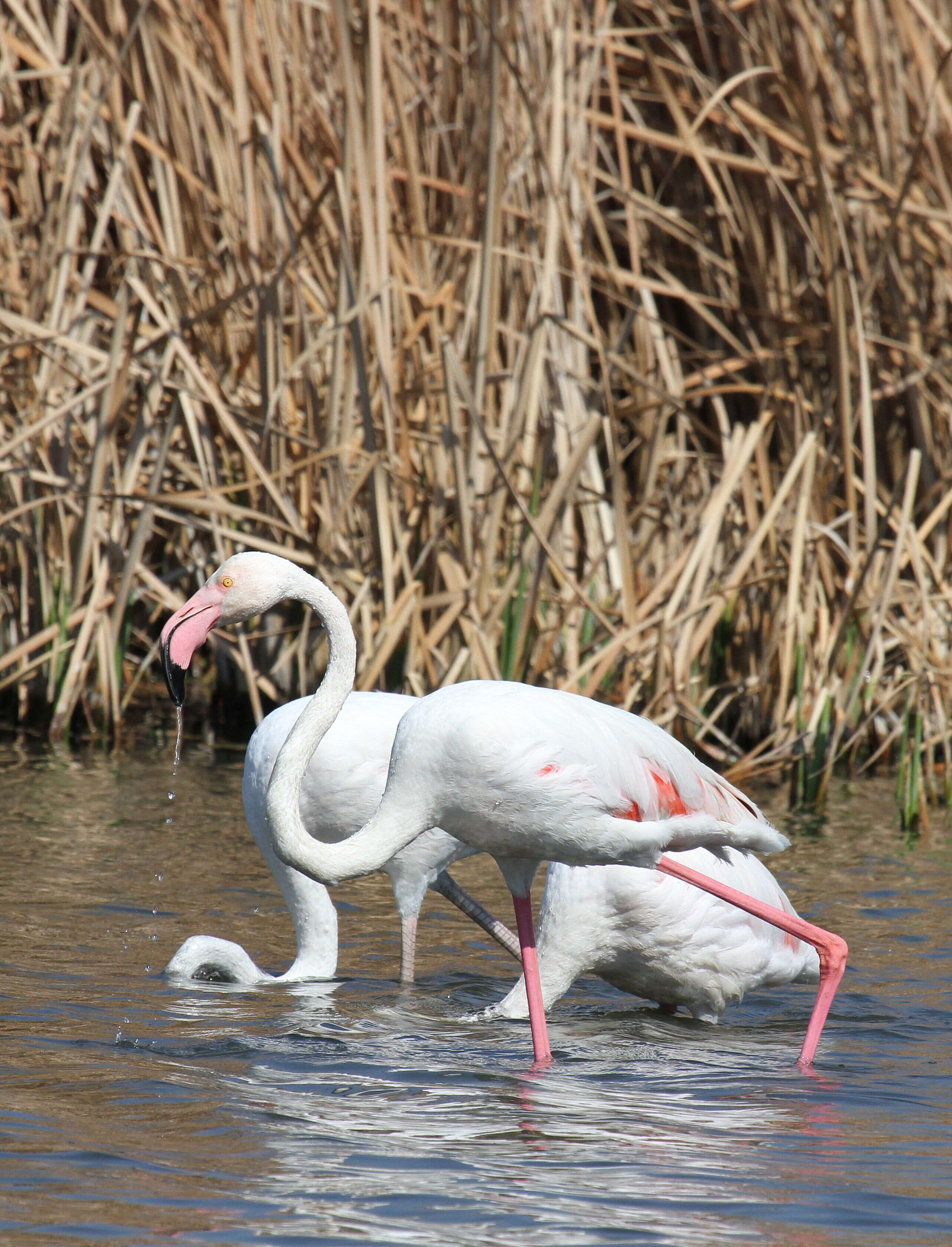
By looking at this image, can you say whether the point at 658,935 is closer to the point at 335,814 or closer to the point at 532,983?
the point at 532,983

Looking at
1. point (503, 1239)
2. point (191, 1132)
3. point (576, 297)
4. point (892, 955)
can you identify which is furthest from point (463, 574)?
point (503, 1239)

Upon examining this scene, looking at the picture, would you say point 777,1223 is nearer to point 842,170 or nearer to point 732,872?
point 732,872

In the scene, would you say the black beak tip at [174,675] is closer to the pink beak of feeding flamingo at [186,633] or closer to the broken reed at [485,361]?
the pink beak of feeding flamingo at [186,633]

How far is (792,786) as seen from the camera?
7.34 metres

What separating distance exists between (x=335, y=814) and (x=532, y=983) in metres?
1.13

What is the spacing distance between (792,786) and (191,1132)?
4.20 metres

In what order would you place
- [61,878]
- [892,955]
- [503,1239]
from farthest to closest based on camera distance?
[61,878], [892,955], [503,1239]

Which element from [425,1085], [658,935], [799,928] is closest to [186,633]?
[425,1085]

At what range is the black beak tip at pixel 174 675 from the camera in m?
4.04

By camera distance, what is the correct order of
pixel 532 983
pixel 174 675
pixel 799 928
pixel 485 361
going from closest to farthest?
pixel 174 675
pixel 532 983
pixel 799 928
pixel 485 361

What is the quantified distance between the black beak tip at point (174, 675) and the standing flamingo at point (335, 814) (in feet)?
3.32

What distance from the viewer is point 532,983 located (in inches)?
174

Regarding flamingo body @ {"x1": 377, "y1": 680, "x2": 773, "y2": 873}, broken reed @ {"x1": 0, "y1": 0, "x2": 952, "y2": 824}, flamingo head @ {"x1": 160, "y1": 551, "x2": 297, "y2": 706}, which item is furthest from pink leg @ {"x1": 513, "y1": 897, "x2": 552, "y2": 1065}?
broken reed @ {"x1": 0, "y1": 0, "x2": 952, "y2": 824}

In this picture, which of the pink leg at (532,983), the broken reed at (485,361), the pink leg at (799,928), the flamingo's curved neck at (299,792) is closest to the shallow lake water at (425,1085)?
the pink leg at (532,983)
